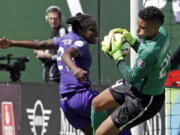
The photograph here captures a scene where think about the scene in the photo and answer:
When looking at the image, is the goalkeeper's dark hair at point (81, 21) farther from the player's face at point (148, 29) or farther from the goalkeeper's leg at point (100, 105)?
the player's face at point (148, 29)

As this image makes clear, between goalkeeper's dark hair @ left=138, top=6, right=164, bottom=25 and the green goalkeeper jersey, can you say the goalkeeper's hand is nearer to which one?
the green goalkeeper jersey

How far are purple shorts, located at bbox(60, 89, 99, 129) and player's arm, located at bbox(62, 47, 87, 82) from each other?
0.53 meters

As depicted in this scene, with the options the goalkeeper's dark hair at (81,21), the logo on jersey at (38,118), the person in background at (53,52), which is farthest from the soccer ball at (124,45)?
the person in background at (53,52)

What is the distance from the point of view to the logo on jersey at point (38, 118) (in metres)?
11.2

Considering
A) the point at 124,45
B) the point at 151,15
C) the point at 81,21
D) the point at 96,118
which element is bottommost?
the point at 96,118

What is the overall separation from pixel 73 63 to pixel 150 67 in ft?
3.10

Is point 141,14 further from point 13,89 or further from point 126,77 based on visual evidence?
point 13,89

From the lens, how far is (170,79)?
985 centimetres

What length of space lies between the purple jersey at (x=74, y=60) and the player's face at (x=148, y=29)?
1.05m

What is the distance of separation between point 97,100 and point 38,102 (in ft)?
9.88

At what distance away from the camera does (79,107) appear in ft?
29.3

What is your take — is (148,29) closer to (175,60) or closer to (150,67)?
(150,67)

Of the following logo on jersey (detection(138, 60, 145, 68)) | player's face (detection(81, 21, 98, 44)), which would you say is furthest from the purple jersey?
logo on jersey (detection(138, 60, 145, 68))

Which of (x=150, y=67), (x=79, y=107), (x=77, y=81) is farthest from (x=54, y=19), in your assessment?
(x=150, y=67)
